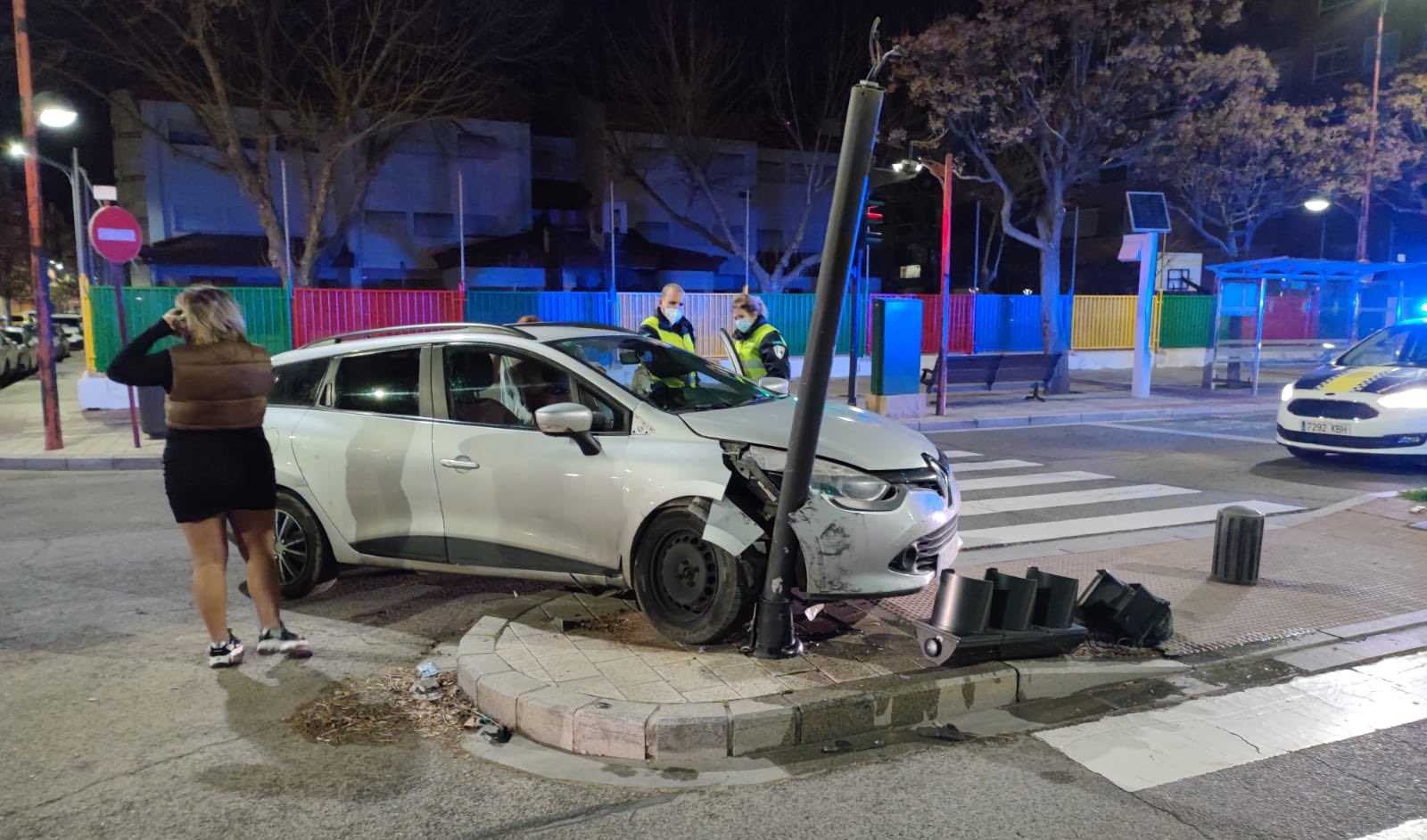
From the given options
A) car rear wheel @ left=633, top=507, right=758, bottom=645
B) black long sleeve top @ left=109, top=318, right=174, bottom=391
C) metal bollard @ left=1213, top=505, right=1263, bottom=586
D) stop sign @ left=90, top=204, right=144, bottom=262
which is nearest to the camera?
black long sleeve top @ left=109, top=318, right=174, bottom=391

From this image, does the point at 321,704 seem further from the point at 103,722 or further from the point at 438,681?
the point at 103,722

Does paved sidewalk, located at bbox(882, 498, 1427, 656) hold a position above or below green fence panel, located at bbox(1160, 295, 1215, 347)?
below


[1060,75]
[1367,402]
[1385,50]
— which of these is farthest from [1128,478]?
[1385,50]

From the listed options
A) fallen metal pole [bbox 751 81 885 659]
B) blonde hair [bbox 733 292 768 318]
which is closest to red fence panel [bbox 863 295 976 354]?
blonde hair [bbox 733 292 768 318]

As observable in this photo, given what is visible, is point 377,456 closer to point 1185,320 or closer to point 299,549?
point 299,549

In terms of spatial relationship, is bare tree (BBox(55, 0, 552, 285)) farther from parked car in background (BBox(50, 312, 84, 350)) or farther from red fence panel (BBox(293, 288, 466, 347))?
parked car in background (BBox(50, 312, 84, 350))

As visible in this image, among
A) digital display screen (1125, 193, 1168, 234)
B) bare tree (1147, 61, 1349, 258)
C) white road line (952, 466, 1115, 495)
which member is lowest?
white road line (952, 466, 1115, 495)

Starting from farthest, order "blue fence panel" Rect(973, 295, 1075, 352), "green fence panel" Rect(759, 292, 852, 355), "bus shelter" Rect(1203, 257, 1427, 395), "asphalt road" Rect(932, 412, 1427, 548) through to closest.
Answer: "blue fence panel" Rect(973, 295, 1075, 352)
"green fence panel" Rect(759, 292, 852, 355)
"bus shelter" Rect(1203, 257, 1427, 395)
"asphalt road" Rect(932, 412, 1427, 548)

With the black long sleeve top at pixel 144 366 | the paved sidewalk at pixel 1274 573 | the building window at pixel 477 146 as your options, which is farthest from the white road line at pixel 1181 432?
the building window at pixel 477 146

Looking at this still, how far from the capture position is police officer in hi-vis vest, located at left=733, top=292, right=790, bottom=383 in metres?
7.95

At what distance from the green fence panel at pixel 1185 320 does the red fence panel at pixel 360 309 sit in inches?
768

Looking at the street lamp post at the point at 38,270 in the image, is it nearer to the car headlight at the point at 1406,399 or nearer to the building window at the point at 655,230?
the car headlight at the point at 1406,399

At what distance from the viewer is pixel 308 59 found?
19.9 m

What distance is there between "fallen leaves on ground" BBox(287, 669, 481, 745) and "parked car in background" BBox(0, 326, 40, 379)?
24.0m
